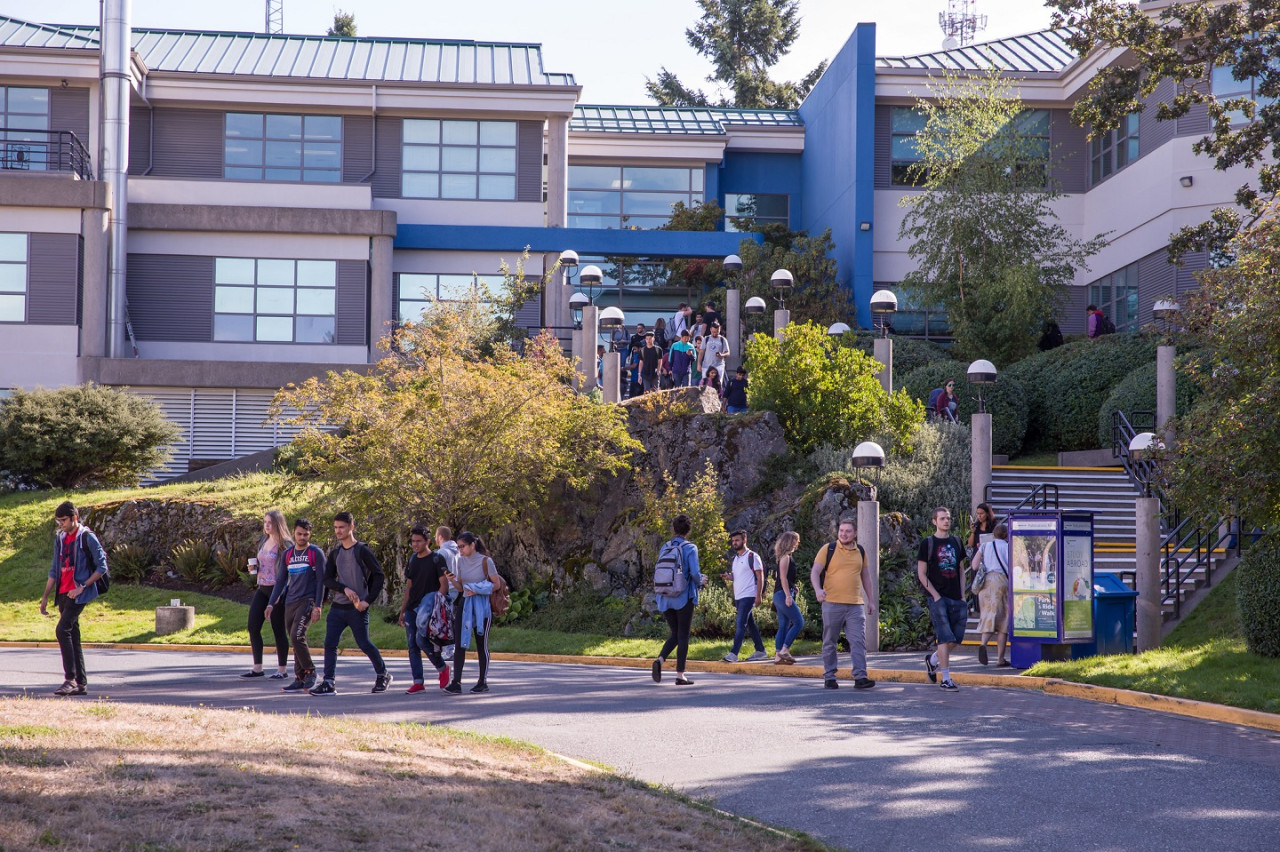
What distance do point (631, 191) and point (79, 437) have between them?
20290 millimetres

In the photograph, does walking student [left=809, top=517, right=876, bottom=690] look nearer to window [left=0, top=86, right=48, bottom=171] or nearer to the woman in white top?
the woman in white top

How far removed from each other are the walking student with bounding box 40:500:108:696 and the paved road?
Result: 57cm

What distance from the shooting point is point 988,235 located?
3189cm

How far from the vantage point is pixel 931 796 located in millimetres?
7676

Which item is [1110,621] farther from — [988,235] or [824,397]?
[988,235]

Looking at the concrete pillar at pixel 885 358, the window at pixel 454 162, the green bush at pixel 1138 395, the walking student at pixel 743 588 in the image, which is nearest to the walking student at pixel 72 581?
the walking student at pixel 743 588

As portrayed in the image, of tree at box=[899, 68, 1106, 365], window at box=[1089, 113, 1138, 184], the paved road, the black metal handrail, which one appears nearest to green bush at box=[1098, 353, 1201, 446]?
tree at box=[899, 68, 1106, 365]

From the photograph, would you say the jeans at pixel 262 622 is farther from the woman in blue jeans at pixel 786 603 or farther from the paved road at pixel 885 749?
the woman in blue jeans at pixel 786 603

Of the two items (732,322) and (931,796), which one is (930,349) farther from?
(931,796)

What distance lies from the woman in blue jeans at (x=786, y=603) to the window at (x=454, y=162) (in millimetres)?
23165

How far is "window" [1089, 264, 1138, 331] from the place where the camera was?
110 feet


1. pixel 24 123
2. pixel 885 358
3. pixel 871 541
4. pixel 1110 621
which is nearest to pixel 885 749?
pixel 1110 621

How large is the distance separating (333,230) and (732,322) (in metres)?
11.5

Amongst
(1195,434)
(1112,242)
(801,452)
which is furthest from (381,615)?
(1112,242)
